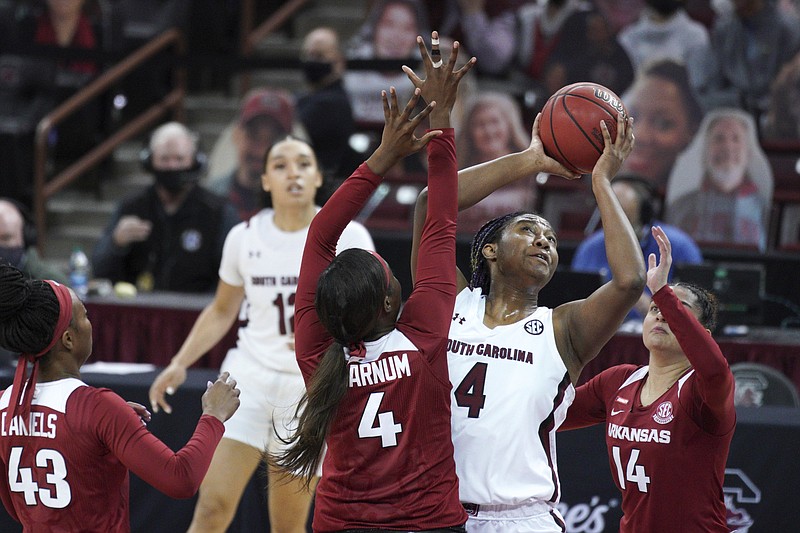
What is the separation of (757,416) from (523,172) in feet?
7.13

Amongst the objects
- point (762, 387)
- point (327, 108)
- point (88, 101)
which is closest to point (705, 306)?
point (762, 387)

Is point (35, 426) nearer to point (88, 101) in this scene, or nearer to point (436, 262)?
point (436, 262)

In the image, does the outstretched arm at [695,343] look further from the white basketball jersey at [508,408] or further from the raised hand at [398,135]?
the raised hand at [398,135]

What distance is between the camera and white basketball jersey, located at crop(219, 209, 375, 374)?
496 cm

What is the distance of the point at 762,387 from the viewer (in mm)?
5988

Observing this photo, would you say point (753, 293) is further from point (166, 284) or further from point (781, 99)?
point (166, 284)

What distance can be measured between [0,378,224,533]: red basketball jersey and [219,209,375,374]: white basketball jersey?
1.70 metres

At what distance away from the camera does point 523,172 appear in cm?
345

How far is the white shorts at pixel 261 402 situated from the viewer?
15.9ft

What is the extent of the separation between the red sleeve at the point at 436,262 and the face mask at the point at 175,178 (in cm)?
492

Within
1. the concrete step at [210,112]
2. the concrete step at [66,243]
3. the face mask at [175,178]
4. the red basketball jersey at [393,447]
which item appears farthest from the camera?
the concrete step at [210,112]

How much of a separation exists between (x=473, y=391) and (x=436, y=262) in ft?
1.33

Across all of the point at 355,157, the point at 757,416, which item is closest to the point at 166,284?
the point at 355,157

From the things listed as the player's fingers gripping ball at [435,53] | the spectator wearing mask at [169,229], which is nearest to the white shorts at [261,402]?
the player's fingers gripping ball at [435,53]
